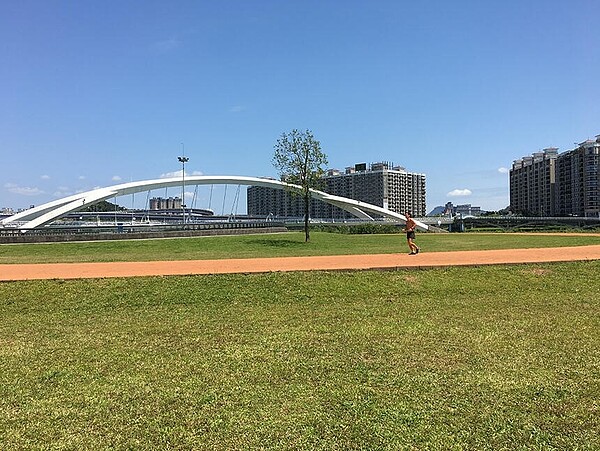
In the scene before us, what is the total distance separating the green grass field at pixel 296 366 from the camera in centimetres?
429

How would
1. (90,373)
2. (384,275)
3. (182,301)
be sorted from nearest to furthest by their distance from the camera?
(90,373)
(182,301)
(384,275)

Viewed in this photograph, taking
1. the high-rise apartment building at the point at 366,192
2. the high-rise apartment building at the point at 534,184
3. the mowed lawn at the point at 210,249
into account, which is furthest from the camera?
the high-rise apartment building at the point at 534,184

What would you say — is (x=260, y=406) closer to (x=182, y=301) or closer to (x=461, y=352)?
(x=461, y=352)

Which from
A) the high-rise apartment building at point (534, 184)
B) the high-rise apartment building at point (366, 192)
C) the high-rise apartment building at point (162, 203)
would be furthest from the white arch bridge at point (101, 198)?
the high-rise apartment building at point (534, 184)

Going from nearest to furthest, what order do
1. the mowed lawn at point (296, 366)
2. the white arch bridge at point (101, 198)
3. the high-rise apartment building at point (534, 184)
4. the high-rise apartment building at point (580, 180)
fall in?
the mowed lawn at point (296, 366), the white arch bridge at point (101, 198), the high-rise apartment building at point (580, 180), the high-rise apartment building at point (534, 184)

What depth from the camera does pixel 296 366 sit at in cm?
599

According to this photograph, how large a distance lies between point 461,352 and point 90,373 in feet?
16.2

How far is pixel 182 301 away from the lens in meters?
9.70

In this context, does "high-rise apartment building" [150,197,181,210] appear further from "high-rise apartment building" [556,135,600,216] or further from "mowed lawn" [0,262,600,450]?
"mowed lawn" [0,262,600,450]

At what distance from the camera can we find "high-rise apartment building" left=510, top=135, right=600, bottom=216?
320ft

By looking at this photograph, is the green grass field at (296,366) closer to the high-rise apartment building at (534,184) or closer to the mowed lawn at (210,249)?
the mowed lawn at (210,249)

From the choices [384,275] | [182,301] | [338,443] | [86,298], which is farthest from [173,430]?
[384,275]

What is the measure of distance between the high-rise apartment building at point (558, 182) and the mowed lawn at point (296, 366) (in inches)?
3890

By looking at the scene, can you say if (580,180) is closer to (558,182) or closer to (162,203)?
(558,182)
